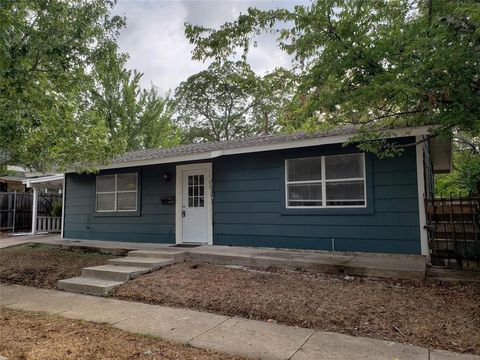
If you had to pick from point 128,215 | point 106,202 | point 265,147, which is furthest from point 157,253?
point 106,202

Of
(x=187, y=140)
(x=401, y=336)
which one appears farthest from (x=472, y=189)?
(x=187, y=140)

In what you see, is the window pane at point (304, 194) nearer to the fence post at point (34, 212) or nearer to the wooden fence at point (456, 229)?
the wooden fence at point (456, 229)

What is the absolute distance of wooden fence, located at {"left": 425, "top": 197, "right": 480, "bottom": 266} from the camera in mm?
5418

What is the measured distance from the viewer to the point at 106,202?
32.8 ft

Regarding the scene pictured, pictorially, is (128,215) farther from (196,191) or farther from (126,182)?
(196,191)

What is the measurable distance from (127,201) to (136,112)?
12.5 m

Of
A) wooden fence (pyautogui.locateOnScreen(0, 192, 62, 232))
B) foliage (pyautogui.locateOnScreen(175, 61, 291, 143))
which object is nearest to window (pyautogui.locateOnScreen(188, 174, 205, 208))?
wooden fence (pyautogui.locateOnScreen(0, 192, 62, 232))

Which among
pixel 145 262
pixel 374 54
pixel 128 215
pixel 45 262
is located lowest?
pixel 45 262

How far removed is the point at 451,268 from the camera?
5473 millimetres

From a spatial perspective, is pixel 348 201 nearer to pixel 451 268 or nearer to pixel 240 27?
pixel 451 268

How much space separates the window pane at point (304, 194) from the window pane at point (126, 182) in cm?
458

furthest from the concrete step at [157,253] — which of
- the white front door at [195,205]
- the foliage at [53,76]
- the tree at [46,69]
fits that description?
the tree at [46,69]

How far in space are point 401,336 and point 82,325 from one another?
3458mm

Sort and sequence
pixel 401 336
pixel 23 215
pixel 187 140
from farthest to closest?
1. pixel 187 140
2. pixel 23 215
3. pixel 401 336
